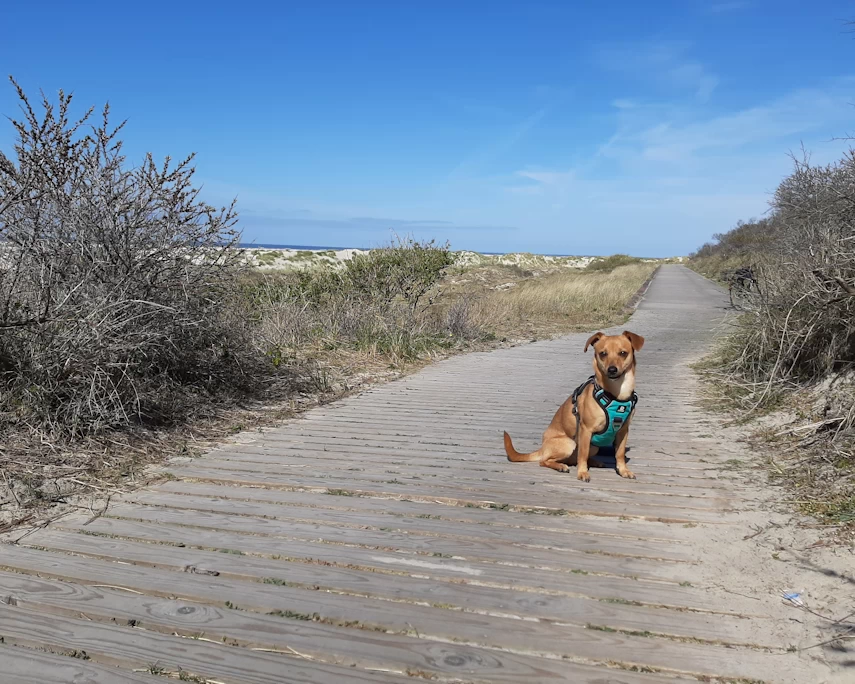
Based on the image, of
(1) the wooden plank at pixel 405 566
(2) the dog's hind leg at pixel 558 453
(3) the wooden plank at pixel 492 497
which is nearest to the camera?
(1) the wooden plank at pixel 405 566

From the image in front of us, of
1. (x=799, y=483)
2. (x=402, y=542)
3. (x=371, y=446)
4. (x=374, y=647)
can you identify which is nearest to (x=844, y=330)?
(x=799, y=483)

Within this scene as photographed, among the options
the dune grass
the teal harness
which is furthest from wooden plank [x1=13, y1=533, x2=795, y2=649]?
the dune grass

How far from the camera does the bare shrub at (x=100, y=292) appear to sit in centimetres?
552

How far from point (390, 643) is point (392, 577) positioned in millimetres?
626

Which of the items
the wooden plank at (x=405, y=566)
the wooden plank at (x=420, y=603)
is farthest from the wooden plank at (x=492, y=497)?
the wooden plank at (x=420, y=603)

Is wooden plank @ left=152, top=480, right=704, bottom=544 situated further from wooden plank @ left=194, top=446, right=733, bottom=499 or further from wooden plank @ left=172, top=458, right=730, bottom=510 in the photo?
wooden plank @ left=194, top=446, right=733, bottom=499

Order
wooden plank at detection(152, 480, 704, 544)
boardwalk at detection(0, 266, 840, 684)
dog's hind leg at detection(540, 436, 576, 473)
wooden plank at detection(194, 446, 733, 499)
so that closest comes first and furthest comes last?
boardwalk at detection(0, 266, 840, 684), wooden plank at detection(152, 480, 704, 544), wooden plank at detection(194, 446, 733, 499), dog's hind leg at detection(540, 436, 576, 473)

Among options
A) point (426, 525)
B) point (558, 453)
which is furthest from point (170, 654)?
point (558, 453)

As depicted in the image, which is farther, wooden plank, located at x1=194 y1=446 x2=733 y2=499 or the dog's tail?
the dog's tail

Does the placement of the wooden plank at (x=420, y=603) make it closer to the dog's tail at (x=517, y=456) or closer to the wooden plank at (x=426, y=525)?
the wooden plank at (x=426, y=525)

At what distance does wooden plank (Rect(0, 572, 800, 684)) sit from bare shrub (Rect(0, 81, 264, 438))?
2.72 meters

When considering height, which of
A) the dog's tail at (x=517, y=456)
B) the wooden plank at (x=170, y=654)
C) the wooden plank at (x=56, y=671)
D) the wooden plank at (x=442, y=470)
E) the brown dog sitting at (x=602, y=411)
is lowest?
the wooden plank at (x=56, y=671)

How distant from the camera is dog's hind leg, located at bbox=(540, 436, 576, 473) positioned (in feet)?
17.6

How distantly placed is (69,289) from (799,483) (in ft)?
20.2
